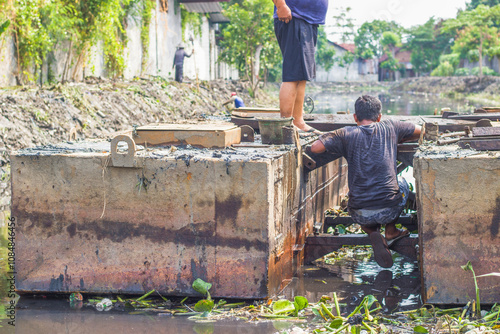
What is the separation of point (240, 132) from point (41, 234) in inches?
72.7

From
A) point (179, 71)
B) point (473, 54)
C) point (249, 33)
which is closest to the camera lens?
point (179, 71)

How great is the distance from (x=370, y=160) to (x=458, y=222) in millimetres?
874

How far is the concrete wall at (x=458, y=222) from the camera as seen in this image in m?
4.05

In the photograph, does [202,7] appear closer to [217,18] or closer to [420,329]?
[217,18]

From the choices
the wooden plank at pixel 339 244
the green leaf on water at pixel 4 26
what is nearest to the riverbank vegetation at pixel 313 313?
the wooden plank at pixel 339 244

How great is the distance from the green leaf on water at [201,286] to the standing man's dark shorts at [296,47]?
8.49 ft

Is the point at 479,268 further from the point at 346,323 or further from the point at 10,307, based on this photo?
the point at 10,307

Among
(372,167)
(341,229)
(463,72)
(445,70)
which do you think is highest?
(445,70)

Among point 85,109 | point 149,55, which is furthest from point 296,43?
point 149,55

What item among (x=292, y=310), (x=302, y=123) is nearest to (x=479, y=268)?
(x=292, y=310)

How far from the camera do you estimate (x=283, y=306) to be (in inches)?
162

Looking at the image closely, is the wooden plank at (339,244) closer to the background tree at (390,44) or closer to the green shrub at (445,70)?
the green shrub at (445,70)

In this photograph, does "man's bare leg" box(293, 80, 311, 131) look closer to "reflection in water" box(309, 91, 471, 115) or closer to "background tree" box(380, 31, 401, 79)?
"reflection in water" box(309, 91, 471, 115)

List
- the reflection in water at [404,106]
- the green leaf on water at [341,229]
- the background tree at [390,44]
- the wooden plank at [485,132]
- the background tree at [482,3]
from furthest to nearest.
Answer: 1. the background tree at [390,44]
2. the background tree at [482,3]
3. the reflection in water at [404,106]
4. the green leaf on water at [341,229]
5. the wooden plank at [485,132]
